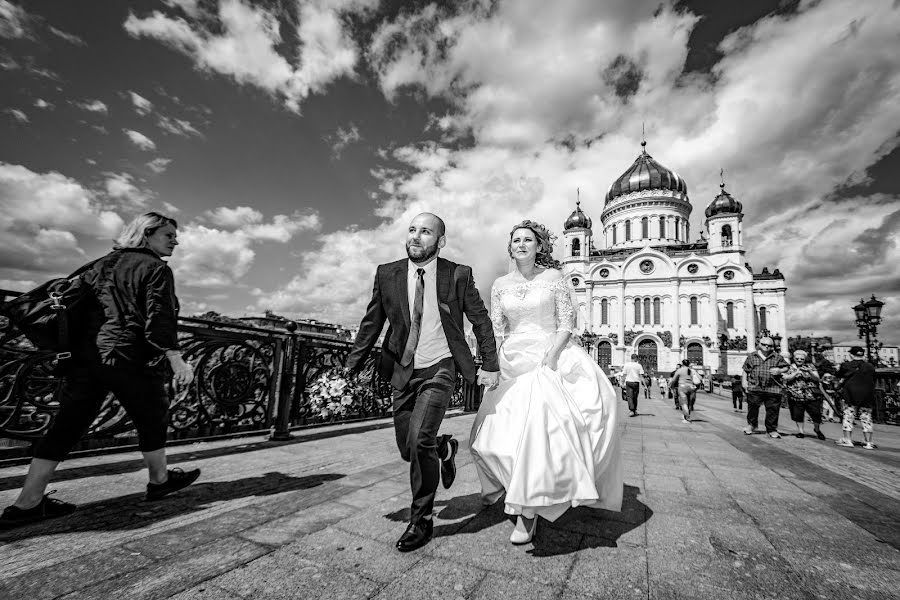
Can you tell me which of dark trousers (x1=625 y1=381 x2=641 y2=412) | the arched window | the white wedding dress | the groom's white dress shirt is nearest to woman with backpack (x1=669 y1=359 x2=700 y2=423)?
dark trousers (x1=625 y1=381 x2=641 y2=412)

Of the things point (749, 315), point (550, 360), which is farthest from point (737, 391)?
point (749, 315)

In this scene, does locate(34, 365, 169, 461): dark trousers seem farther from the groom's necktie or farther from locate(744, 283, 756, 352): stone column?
locate(744, 283, 756, 352): stone column

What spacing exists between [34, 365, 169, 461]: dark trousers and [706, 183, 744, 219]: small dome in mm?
63037

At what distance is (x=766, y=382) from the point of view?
7.63 meters

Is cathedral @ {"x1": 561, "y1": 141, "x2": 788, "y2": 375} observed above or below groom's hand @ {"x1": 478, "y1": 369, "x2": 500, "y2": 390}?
above

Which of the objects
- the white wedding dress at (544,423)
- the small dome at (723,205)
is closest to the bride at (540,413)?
the white wedding dress at (544,423)

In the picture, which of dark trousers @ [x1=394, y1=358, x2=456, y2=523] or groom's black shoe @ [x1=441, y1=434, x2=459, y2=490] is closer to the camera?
dark trousers @ [x1=394, y1=358, x2=456, y2=523]

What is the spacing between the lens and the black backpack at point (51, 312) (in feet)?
7.45

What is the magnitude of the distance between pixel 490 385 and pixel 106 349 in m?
2.30

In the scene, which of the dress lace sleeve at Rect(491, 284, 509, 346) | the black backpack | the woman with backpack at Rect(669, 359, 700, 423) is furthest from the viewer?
the woman with backpack at Rect(669, 359, 700, 423)

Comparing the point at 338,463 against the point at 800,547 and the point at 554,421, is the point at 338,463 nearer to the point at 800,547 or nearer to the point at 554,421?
the point at 554,421

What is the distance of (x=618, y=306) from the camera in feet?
166

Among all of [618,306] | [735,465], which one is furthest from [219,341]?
[618,306]

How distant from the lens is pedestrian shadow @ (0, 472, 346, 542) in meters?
2.15
